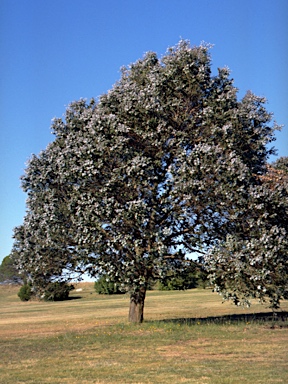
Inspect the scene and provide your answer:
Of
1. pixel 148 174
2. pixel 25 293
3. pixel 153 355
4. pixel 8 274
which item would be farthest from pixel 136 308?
pixel 8 274

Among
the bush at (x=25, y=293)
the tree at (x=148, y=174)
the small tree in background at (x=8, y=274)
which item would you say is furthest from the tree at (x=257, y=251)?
the small tree in background at (x=8, y=274)

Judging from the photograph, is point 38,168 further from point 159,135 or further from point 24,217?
point 159,135

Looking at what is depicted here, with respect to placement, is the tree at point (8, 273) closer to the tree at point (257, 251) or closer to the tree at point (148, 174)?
the tree at point (148, 174)

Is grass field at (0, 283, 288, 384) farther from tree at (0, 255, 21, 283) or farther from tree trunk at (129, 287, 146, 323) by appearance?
tree at (0, 255, 21, 283)

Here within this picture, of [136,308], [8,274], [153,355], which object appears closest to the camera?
[153,355]

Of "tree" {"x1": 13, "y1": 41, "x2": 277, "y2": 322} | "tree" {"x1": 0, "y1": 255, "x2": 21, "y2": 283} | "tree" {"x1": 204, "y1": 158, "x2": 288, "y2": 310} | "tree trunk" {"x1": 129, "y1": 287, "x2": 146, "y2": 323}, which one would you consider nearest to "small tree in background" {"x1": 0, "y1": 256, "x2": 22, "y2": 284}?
"tree" {"x1": 0, "y1": 255, "x2": 21, "y2": 283}

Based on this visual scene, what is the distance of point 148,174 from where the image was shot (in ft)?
78.1

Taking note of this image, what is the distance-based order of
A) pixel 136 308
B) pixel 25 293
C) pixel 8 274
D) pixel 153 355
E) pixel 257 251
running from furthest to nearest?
pixel 8 274 → pixel 25 293 → pixel 136 308 → pixel 257 251 → pixel 153 355

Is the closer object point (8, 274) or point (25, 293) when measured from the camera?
point (25, 293)

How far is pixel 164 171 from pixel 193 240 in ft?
10.5

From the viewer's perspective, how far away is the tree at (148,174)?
2320cm

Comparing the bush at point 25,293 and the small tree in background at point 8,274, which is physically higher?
the small tree in background at point 8,274

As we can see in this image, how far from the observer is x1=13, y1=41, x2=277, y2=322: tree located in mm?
23203

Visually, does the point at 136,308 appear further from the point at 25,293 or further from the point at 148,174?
the point at 25,293
